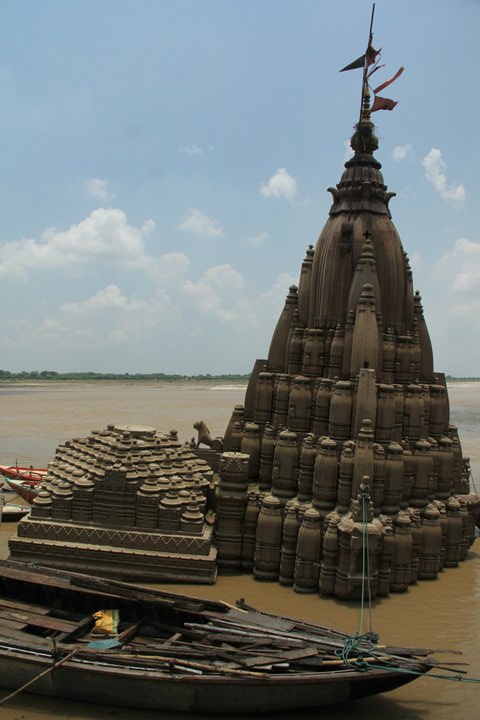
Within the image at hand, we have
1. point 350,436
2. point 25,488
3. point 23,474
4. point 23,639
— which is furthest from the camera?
point 23,474

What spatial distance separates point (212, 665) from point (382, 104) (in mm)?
14867

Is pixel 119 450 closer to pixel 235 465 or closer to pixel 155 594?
pixel 235 465

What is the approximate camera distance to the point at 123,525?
1503cm

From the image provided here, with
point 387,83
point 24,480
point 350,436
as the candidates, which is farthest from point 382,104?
point 24,480

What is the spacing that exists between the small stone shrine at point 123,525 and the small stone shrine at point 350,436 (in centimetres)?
98

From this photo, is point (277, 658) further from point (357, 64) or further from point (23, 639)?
point (357, 64)

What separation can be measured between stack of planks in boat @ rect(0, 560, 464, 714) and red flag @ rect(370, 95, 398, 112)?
13.7 m

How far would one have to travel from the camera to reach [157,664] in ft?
31.4

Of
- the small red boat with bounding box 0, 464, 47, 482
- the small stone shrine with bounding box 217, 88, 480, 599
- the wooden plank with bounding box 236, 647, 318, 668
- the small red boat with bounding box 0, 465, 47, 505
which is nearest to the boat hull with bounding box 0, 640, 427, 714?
the wooden plank with bounding box 236, 647, 318, 668

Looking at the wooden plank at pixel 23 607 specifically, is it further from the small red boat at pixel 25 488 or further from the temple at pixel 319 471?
the small red boat at pixel 25 488

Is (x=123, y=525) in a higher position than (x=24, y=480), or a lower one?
higher

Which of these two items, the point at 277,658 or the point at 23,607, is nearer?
the point at 277,658

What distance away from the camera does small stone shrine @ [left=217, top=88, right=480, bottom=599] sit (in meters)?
14.1

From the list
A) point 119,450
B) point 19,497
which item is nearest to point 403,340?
point 119,450
